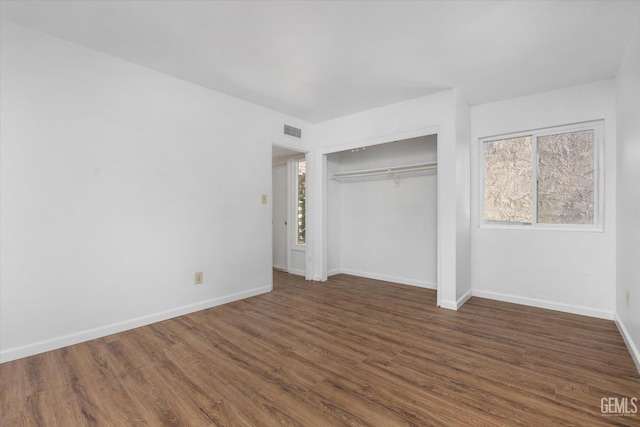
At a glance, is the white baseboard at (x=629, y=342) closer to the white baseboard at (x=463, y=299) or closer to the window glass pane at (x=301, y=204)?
the white baseboard at (x=463, y=299)

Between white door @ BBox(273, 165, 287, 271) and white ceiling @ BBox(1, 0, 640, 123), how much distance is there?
235 centimetres

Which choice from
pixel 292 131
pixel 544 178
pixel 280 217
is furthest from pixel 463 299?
pixel 280 217

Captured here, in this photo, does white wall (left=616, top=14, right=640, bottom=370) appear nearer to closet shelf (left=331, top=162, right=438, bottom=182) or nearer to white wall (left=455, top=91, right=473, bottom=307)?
white wall (left=455, top=91, right=473, bottom=307)

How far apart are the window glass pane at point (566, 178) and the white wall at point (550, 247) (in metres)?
0.16

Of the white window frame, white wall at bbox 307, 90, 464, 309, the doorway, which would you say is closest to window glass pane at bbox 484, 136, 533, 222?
white wall at bbox 307, 90, 464, 309

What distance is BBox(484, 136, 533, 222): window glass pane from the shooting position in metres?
3.65

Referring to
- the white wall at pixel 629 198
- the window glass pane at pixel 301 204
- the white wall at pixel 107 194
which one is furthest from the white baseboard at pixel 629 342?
the window glass pane at pixel 301 204

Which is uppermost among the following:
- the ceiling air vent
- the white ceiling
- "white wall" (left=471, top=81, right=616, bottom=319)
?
the white ceiling

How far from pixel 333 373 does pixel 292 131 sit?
11.2 feet

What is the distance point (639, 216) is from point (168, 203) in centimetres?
405

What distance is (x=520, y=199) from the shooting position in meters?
3.69

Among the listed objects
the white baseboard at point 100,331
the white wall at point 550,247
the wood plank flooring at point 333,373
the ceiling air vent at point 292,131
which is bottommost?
the wood plank flooring at point 333,373

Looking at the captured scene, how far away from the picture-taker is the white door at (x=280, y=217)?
18.5 ft

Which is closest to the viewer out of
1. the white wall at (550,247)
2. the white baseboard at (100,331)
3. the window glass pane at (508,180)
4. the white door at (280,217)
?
the white baseboard at (100,331)
